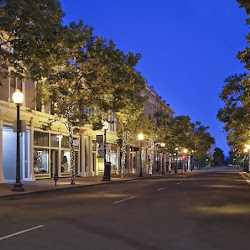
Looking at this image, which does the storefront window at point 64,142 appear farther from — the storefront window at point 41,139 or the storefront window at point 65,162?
the storefront window at point 41,139

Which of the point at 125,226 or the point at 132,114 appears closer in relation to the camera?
the point at 125,226

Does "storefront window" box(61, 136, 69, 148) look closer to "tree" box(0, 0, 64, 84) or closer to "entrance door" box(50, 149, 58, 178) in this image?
"entrance door" box(50, 149, 58, 178)

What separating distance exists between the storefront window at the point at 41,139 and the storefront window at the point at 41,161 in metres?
0.56

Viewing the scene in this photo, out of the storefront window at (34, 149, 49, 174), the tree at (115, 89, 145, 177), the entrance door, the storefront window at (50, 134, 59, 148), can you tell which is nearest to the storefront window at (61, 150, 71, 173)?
the entrance door

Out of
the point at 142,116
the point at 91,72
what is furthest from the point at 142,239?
the point at 142,116

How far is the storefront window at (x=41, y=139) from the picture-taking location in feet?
115

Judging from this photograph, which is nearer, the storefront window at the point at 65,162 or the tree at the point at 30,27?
the tree at the point at 30,27

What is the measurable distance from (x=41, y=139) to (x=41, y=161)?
1.76 meters

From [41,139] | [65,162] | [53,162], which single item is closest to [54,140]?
[53,162]

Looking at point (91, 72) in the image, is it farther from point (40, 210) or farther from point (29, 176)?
point (40, 210)

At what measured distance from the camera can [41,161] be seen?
36.0 meters

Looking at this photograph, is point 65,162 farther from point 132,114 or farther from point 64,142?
point 132,114

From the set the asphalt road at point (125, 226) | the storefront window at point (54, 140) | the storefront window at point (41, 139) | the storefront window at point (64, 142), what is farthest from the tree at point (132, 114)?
the asphalt road at point (125, 226)

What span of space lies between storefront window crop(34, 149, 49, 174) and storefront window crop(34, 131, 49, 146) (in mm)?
556
